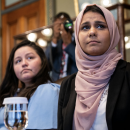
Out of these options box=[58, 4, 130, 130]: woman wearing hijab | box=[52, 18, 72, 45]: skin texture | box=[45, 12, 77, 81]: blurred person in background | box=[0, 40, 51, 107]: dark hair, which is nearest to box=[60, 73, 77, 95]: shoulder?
box=[58, 4, 130, 130]: woman wearing hijab

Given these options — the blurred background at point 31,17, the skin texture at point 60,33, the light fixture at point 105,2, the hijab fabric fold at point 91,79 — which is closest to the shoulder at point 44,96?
the hijab fabric fold at point 91,79

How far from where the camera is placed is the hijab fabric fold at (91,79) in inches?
34.4

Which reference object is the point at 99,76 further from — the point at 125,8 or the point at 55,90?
the point at 125,8

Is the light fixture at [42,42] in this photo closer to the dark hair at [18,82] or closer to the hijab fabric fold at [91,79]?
the dark hair at [18,82]

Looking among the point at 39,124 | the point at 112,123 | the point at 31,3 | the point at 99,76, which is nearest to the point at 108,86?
the point at 99,76

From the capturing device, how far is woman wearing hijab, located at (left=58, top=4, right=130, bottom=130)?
834 millimetres

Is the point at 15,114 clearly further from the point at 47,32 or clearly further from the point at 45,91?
the point at 47,32

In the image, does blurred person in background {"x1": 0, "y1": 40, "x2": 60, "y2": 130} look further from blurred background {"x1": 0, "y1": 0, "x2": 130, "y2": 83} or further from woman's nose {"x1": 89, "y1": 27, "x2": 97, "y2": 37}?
blurred background {"x1": 0, "y1": 0, "x2": 130, "y2": 83}

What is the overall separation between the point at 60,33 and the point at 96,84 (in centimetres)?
108

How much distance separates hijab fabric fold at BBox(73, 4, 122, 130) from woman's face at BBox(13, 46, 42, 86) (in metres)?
0.42

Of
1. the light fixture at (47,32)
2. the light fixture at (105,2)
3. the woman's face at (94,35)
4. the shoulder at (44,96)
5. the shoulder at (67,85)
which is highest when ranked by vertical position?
the light fixture at (105,2)

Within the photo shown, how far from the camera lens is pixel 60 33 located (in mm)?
1913

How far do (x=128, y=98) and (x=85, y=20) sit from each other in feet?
1.38

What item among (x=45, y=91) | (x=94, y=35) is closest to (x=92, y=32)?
(x=94, y=35)
